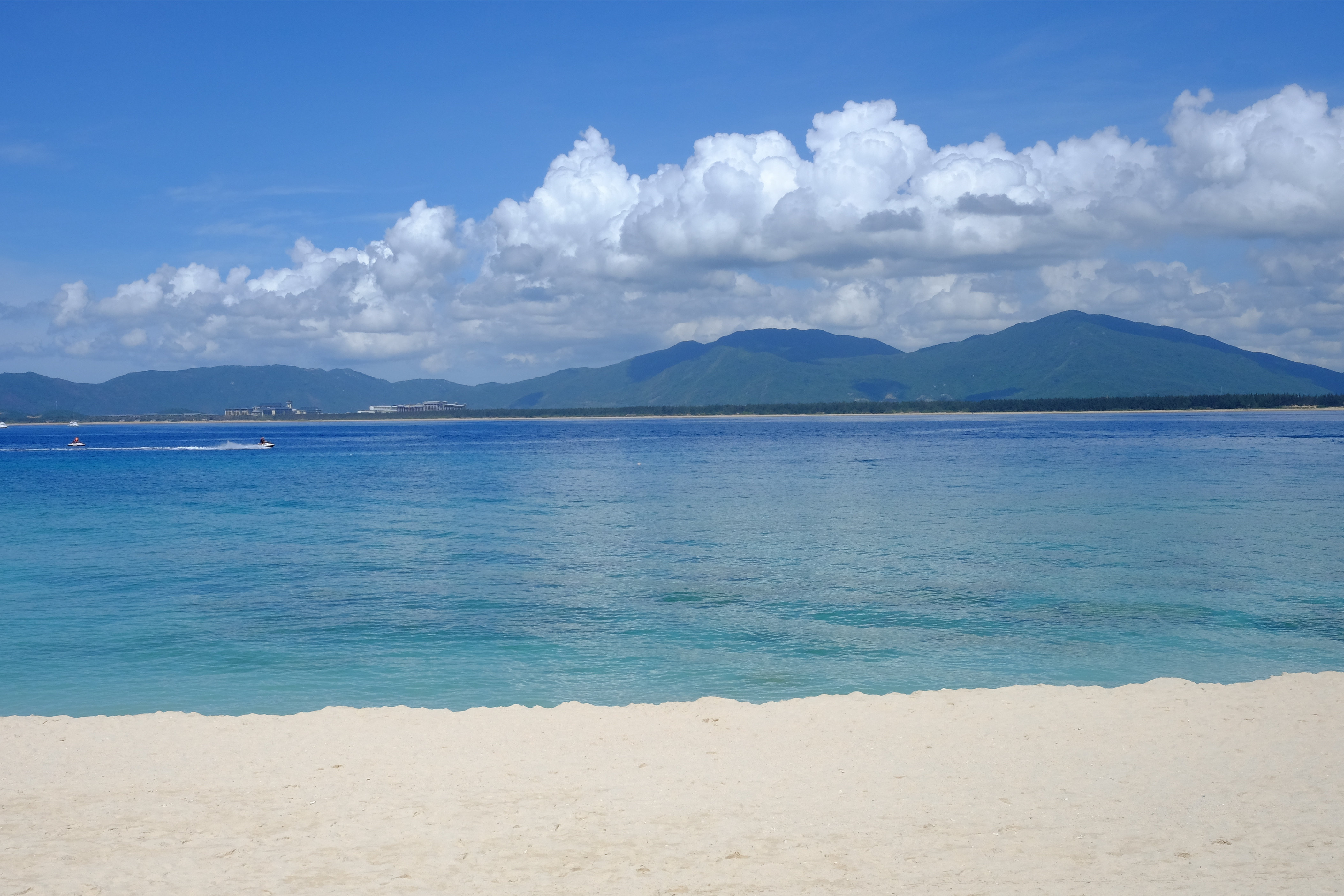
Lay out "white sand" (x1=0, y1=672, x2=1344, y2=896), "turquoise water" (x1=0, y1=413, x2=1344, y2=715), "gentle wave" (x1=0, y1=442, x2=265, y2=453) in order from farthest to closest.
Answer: "gentle wave" (x1=0, y1=442, x2=265, y2=453) → "turquoise water" (x1=0, y1=413, x2=1344, y2=715) → "white sand" (x1=0, y1=672, x2=1344, y2=896)

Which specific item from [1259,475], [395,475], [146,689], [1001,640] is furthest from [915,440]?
[146,689]

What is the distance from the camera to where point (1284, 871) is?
8.24 metres

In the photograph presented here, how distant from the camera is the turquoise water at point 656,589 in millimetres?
16844

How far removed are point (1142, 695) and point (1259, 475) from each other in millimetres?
50698

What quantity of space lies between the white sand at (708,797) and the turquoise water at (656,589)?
242 centimetres

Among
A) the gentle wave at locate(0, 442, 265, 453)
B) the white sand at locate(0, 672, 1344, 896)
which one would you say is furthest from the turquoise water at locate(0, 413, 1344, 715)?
the gentle wave at locate(0, 442, 265, 453)

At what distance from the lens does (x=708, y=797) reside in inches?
407

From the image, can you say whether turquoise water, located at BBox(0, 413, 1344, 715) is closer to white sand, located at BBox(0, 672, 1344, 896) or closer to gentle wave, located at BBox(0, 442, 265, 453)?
white sand, located at BBox(0, 672, 1344, 896)

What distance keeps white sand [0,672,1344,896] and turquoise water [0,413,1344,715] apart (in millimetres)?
2424

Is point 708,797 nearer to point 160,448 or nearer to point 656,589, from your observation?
point 656,589

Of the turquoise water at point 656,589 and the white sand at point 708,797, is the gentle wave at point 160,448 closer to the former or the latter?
the turquoise water at point 656,589

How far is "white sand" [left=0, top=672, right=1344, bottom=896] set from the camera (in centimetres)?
837

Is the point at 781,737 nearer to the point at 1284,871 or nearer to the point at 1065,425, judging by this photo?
the point at 1284,871

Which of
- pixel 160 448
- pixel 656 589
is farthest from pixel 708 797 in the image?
pixel 160 448
